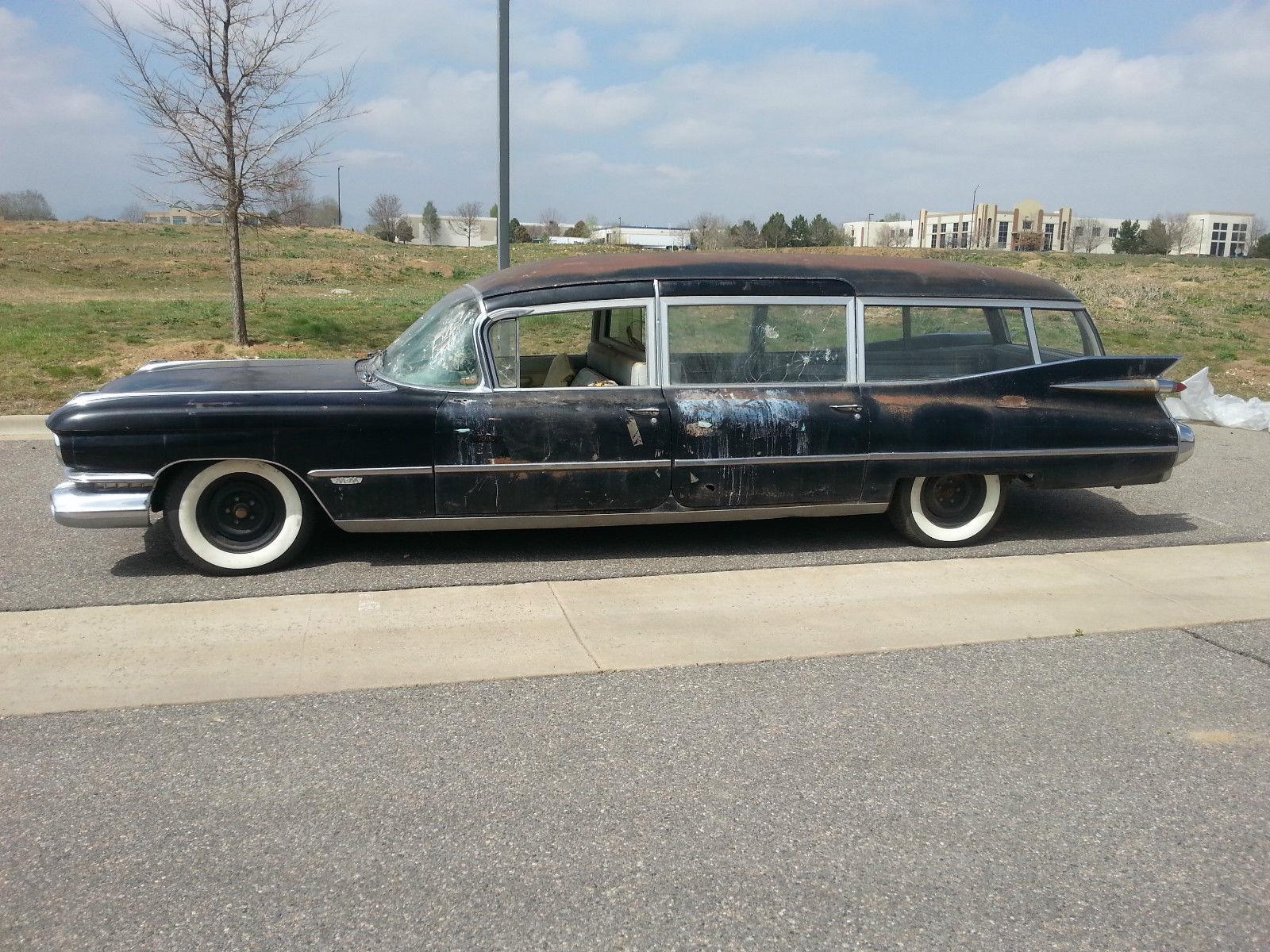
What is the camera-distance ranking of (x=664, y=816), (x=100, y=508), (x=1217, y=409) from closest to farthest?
(x=664, y=816) < (x=100, y=508) < (x=1217, y=409)

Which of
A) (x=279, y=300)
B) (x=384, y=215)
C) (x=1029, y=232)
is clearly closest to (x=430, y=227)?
(x=384, y=215)

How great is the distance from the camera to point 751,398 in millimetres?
5777

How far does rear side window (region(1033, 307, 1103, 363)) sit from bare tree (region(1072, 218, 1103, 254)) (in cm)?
8583

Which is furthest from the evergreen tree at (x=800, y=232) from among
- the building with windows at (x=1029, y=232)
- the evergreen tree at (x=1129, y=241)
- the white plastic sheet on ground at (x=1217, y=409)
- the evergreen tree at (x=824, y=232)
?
the white plastic sheet on ground at (x=1217, y=409)

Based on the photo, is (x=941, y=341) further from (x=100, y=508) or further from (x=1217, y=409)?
(x=1217, y=409)

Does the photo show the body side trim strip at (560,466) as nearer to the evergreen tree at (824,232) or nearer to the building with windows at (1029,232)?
the evergreen tree at (824,232)

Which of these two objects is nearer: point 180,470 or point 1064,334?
point 180,470

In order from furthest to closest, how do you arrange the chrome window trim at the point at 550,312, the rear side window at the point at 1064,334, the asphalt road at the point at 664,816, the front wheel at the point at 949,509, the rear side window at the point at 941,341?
the rear side window at the point at 1064,334, the front wheel at the point at 949,509, the rear side window at the point at 941,341, the chrome window trim at the point at 550,312, the asphalt road at the point at 664,816

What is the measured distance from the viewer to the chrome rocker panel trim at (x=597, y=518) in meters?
5.52

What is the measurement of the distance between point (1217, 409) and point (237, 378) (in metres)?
9.95

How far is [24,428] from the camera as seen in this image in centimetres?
948

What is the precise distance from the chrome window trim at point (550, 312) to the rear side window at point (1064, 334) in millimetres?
2385

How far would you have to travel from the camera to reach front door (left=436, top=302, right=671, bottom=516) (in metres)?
5.46

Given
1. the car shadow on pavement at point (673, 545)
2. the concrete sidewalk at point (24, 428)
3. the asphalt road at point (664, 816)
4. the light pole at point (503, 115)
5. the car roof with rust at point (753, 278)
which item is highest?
the light pole at point (503, 115)
